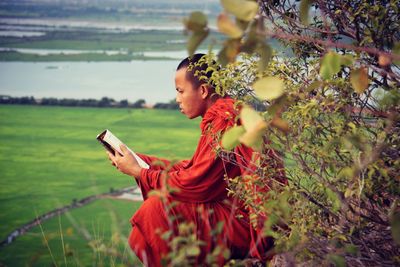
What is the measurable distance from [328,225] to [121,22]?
2345 centimetres

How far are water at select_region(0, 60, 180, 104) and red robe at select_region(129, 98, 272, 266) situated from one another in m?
7.92

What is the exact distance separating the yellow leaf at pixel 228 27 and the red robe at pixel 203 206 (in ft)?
3.92

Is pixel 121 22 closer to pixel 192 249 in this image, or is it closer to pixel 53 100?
pixel 53 100

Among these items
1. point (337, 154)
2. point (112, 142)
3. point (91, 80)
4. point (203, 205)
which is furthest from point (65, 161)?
point (337, 154)

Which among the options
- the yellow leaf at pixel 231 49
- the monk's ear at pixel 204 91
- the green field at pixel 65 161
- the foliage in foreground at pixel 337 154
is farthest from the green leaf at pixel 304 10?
the green field at pixel 65 161

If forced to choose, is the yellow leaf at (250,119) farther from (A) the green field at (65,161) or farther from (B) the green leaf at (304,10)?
(A) the green field at (65,161)

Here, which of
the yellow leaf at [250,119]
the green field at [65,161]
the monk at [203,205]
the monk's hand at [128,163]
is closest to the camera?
the yellow leaf at [250,119]

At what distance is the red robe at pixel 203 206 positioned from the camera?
2.69 metres

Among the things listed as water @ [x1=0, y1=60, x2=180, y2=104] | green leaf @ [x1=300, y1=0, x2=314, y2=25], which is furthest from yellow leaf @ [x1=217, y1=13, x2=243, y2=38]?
water @ [x1=0, y1=60, x2=180, y2=104]

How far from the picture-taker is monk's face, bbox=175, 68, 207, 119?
2.92 metres

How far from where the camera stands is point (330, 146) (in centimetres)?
195

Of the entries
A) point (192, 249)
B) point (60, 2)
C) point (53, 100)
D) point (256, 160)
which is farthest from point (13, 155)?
point (60, 2)

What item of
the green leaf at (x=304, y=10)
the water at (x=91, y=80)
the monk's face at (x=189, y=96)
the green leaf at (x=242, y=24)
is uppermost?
the water at (x=91, y=80)

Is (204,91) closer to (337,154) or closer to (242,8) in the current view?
(337,154)
